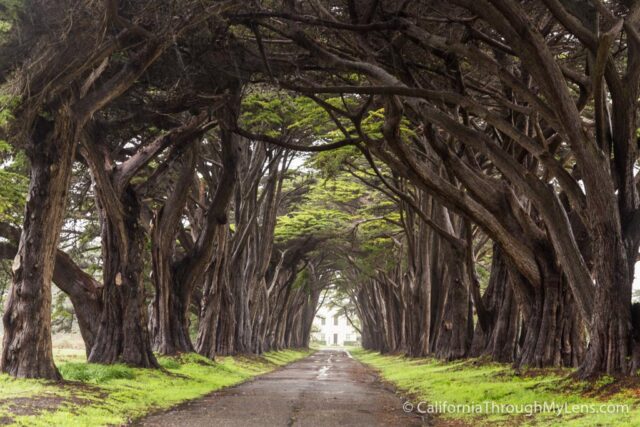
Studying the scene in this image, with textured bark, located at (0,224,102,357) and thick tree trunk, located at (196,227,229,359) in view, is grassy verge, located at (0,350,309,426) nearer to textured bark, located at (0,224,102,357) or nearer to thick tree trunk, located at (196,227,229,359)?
textured bark, located at (0,224,102,357)

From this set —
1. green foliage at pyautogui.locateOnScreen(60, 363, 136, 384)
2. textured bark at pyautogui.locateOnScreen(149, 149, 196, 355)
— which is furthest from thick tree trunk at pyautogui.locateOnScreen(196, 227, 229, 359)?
green foliage at pyautogui.locateOnScreen(60, 363, 136, 384)

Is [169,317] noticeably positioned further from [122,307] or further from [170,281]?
[122,307]

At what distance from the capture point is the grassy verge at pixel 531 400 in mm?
7406

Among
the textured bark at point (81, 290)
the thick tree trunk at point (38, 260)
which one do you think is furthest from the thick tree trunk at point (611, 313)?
the textured bark at point (81, 290)

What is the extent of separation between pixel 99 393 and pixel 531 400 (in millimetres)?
6182

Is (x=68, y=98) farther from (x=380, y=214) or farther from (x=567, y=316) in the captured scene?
(x=380, y=214)

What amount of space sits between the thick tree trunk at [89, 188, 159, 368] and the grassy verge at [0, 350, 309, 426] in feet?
2.58

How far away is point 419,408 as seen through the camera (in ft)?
35.9

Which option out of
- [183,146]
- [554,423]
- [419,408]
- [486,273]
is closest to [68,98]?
[183,146]

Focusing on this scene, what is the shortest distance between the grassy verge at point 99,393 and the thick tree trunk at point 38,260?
1.44 ft

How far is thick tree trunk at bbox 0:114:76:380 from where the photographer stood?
10508 mm

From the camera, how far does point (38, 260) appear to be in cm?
1074

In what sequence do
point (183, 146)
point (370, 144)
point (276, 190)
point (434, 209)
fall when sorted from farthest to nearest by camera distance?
1. point (276, 190)
2. point (434, 209)
3. point (183, 146)
4. point (370, 144)

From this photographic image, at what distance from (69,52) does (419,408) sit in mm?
7666
